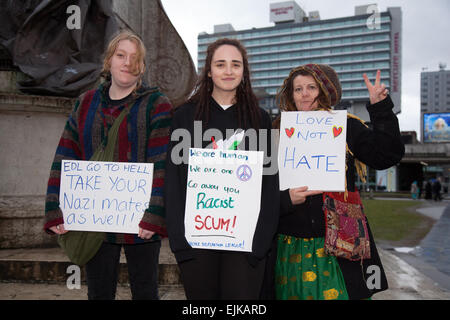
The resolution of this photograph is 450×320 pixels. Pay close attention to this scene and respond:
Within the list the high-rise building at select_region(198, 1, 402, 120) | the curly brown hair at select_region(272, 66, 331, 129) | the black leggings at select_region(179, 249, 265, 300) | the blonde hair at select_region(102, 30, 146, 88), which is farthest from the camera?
the high-rise building at select_region(198, 1, 402, 120)

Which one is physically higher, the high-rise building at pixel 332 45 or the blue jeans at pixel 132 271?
the high-rise building at pixel 332 45

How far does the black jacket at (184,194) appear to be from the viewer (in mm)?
1796

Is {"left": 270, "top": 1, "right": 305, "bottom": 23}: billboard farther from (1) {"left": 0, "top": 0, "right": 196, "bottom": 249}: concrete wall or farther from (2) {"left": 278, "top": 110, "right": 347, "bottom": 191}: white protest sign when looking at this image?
(2) {"left": 278, "top": 110, "right": 347, "bottom": 191}: white protest sign

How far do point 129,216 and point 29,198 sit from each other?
281 cm

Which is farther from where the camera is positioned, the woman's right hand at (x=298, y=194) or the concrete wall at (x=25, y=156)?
the concrete wall at (x=25, y=156)

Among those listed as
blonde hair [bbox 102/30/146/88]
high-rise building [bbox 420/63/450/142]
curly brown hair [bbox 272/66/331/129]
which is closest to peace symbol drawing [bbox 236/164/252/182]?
curly brown hair [bbox 272/66/331/129]

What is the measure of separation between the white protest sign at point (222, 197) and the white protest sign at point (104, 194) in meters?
0.32

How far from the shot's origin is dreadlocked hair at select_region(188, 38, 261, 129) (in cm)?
192

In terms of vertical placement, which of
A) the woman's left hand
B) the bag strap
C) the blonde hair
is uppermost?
the blonde hair

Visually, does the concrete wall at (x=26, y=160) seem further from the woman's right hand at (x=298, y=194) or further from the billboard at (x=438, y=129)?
the billboard at (x=438, y=129)

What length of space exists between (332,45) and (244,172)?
11010 cm

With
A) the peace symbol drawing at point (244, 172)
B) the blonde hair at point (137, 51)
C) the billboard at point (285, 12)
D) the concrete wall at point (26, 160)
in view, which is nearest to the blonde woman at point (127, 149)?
the blonde hair at point (137, 51)

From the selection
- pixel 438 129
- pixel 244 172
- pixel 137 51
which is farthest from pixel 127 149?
pixel 438 129

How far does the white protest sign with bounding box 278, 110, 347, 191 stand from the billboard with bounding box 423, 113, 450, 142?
2253 inches
